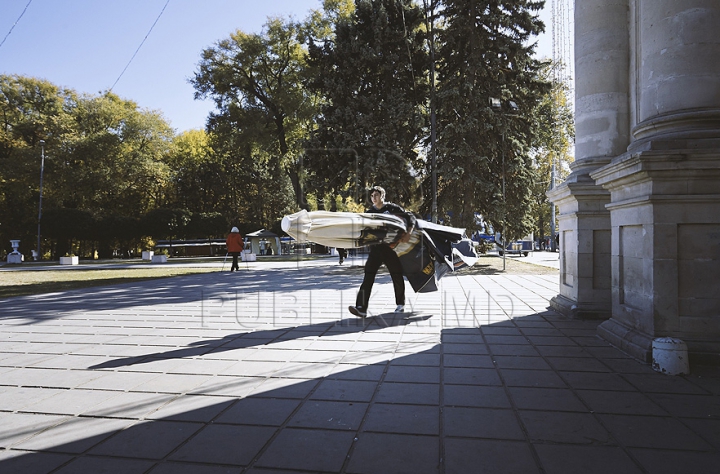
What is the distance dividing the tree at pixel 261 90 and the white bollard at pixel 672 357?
26.0 meters

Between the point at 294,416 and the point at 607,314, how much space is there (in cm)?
547

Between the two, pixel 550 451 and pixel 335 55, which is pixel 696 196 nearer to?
pixel 550 451

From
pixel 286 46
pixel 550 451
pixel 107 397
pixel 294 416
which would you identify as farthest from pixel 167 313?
pixel 286 46

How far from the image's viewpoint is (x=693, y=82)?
4.73 m

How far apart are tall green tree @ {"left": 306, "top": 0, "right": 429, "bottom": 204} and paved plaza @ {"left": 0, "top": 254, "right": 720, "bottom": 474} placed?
14.0 metres

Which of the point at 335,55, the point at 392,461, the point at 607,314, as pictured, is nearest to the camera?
the point at 392,461

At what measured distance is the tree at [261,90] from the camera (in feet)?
93.1

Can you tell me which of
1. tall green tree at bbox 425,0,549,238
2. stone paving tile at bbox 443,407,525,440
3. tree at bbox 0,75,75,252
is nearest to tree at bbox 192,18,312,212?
tall green tree at bbox 425,0,549,238

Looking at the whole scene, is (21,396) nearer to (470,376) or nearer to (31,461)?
(31,461)

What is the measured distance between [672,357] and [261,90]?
29707 mm

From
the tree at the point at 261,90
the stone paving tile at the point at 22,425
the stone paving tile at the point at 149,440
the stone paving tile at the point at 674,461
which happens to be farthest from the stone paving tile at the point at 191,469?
the tree at the point at 261,90

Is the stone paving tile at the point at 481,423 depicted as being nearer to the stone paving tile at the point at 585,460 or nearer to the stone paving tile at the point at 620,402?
the stone paving tile at the point at 585,460

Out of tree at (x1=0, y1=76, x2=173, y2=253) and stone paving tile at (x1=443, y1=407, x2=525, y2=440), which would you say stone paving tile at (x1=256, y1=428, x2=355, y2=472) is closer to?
stone paving tile at (x1=443, y1=407, x2=525, y2=440)

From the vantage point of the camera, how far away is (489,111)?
17781mm
